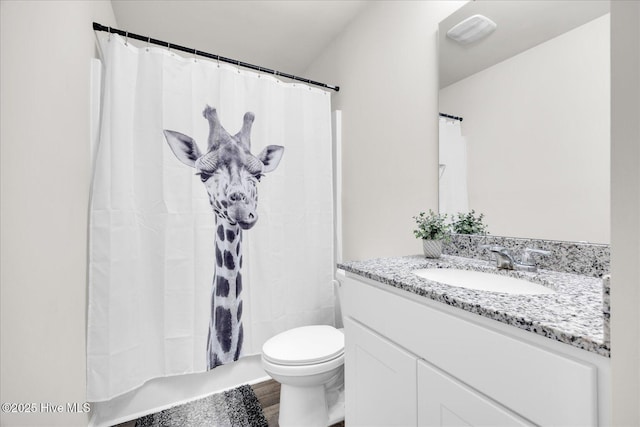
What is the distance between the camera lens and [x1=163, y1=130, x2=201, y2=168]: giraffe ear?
1.60 m

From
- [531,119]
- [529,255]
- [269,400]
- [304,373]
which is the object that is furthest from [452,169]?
[269,400]

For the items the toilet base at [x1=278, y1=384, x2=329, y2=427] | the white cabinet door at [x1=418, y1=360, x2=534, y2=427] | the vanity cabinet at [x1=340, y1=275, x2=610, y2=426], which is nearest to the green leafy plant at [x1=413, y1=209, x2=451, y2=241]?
the vanity cabinet at [x1=340, y1=275, x2=610, y2=426]

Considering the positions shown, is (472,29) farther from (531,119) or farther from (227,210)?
(227,210)

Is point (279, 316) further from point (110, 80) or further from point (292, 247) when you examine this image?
point (110, 80)

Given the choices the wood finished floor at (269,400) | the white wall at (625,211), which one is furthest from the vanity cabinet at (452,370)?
the wood finished floor at (269,400)

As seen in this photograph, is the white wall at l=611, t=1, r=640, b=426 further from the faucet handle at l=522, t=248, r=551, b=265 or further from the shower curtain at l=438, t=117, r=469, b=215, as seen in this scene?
the shower curtain at l=438, t=117, r=469, b=215

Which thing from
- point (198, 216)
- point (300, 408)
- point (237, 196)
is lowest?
point (300, 408)

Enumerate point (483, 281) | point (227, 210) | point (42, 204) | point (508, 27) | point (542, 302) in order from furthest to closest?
point (227, 210), point (508, 27), point (483, 281), point (42, 204), point (542, 302)

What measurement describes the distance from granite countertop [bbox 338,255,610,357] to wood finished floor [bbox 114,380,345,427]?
1.02 metres

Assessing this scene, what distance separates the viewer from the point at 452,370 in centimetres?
75

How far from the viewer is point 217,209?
5.61 feet

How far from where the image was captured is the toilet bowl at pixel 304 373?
53.4 inches

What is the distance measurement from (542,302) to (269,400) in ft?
5.16

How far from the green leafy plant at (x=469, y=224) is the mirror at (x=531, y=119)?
31mm
